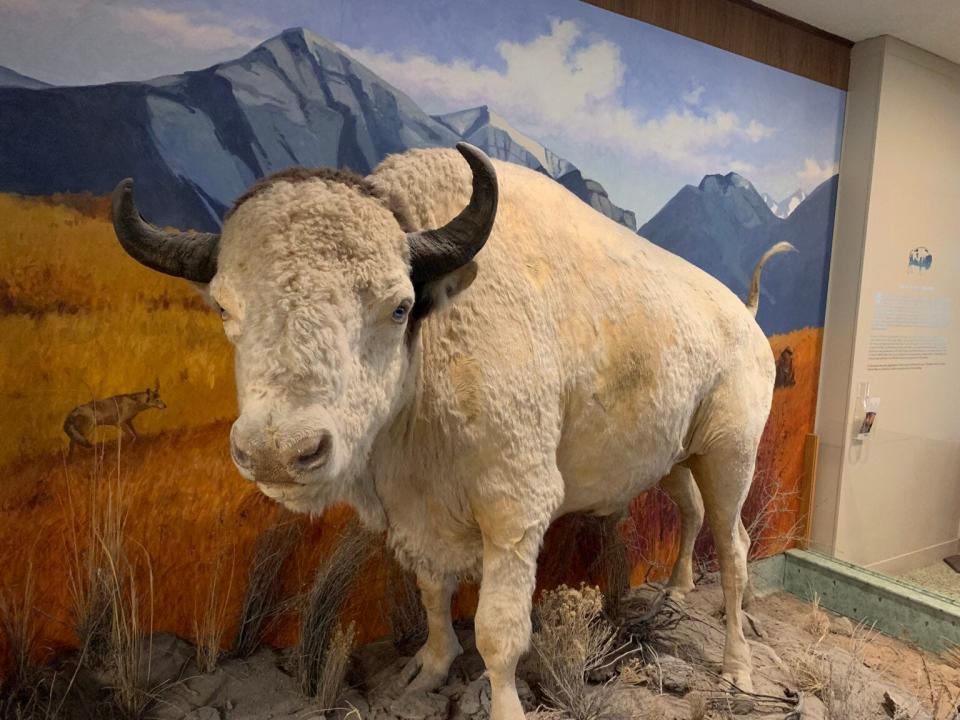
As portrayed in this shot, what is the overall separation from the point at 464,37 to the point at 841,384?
10.8 ft

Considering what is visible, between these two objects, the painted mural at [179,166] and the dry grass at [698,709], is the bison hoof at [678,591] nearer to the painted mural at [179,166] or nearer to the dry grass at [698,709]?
the painted mural at [179,166]

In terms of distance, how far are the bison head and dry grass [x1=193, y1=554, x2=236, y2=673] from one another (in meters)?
0.98

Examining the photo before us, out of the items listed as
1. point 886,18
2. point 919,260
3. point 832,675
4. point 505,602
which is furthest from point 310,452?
point 919,260

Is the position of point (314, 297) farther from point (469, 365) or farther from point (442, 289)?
point (469, 365)

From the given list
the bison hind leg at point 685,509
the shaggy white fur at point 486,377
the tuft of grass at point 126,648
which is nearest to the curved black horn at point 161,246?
the shaggy white fur at point 486,377

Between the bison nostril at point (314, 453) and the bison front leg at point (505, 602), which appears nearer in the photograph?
the bison nostril at point (314, 453)

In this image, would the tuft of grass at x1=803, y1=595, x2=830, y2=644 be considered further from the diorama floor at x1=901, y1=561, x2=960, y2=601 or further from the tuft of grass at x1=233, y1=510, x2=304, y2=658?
the tuft of grass at x1=233, y1=510, x2=304, y2=658

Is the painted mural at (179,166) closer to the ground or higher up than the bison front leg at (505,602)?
higher up

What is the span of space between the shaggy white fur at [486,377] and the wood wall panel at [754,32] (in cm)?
148

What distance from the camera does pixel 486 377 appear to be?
6.64 feet

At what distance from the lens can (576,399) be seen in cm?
230

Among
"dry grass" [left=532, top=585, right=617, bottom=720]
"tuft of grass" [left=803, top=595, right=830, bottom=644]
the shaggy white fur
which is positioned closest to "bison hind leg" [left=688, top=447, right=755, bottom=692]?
the shaggy white fur

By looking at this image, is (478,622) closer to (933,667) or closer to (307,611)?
(307,611)

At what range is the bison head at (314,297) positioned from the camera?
150cm
